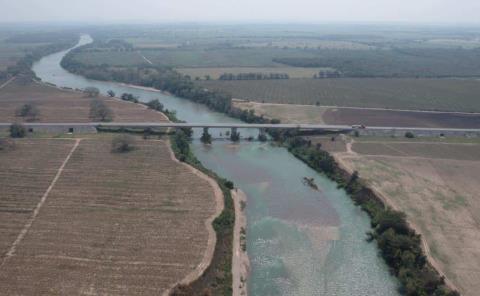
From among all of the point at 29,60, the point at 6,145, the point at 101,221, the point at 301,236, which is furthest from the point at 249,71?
the point at 101,221

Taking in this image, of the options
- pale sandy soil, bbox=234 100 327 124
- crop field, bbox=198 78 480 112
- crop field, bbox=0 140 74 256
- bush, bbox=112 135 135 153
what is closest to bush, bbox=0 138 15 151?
crop field, bbox=0 140 74 256

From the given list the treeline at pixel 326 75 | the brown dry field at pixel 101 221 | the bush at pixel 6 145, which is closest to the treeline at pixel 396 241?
the brown dry field at pixel 101 221

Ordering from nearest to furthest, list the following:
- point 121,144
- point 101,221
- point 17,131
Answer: point 101,221 → point 121,144 → point 17,131

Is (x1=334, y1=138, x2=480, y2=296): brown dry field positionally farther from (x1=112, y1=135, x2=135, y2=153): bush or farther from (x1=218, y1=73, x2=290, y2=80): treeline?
(x1=218, y1=73, x2=290, y2=80): treeline

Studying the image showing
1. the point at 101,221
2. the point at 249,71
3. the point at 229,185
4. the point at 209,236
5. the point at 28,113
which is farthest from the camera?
the point at 249,71

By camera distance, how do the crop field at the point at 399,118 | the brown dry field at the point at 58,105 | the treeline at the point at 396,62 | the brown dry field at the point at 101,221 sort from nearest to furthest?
the brown dry field at the point at 101,221
the crop field at the point at 399,118
the brown dry field at the point at 58,105
the treeline at the point at 396,62

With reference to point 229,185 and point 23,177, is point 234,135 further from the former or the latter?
point 23,177

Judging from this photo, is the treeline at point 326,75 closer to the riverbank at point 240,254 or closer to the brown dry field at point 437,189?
the brown dry field at point 437,189
